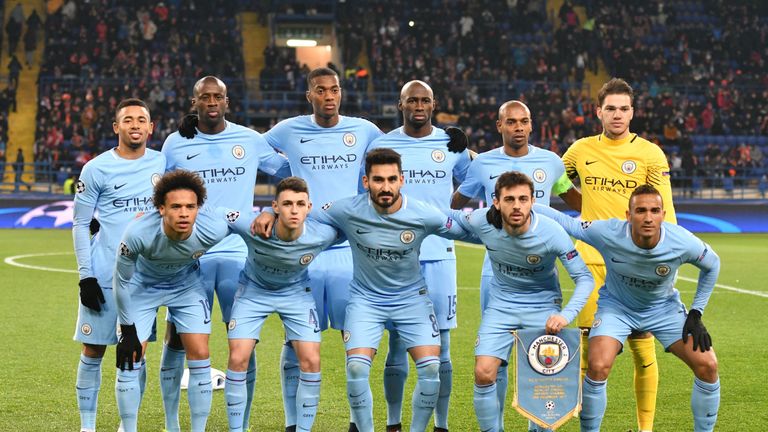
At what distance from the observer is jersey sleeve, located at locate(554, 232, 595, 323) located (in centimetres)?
597

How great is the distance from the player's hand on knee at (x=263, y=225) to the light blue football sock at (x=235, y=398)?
830mm

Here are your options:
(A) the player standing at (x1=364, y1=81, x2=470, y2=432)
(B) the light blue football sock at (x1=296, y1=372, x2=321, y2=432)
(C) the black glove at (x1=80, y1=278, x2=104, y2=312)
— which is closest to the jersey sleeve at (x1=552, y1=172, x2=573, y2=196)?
(A) the player standing at (x1=364, y1=81, x2=470, y2=432)

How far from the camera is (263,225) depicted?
19.6ft

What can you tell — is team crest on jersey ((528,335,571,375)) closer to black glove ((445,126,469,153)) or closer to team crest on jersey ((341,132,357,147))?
black glove ((445,126,469,153))

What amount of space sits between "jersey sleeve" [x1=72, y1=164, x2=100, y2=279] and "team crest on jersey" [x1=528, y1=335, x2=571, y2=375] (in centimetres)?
270

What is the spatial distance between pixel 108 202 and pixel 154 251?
630mm

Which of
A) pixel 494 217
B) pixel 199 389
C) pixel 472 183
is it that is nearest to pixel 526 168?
pixel 472 183

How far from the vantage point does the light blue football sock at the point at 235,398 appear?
19.5 ft

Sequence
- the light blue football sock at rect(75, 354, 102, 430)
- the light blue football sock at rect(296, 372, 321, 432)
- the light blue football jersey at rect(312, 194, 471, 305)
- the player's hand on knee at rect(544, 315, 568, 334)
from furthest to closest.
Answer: the light blue football sock at rect(75, 354, 102, 430)
the light blue football jersey at rect(312, 194, 471, 305)
the light blue football sock at rect(296, 372, 321, 432)
the player's hand on knee at rect(544, 315, 568, 334)

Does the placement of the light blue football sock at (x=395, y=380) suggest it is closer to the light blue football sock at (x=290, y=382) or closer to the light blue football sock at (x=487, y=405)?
the light blue football sock at (x=290, y=382)

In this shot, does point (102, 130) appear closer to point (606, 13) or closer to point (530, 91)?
point (530, 91)

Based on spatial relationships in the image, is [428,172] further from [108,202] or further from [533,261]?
[108,202]

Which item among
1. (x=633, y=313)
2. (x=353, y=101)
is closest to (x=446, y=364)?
(x=633, y=313)

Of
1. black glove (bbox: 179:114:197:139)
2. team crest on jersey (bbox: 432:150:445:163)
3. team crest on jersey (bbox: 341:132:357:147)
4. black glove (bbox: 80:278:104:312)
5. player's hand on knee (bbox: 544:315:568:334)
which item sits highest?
black glove (bbox: 179:114:197:139)
